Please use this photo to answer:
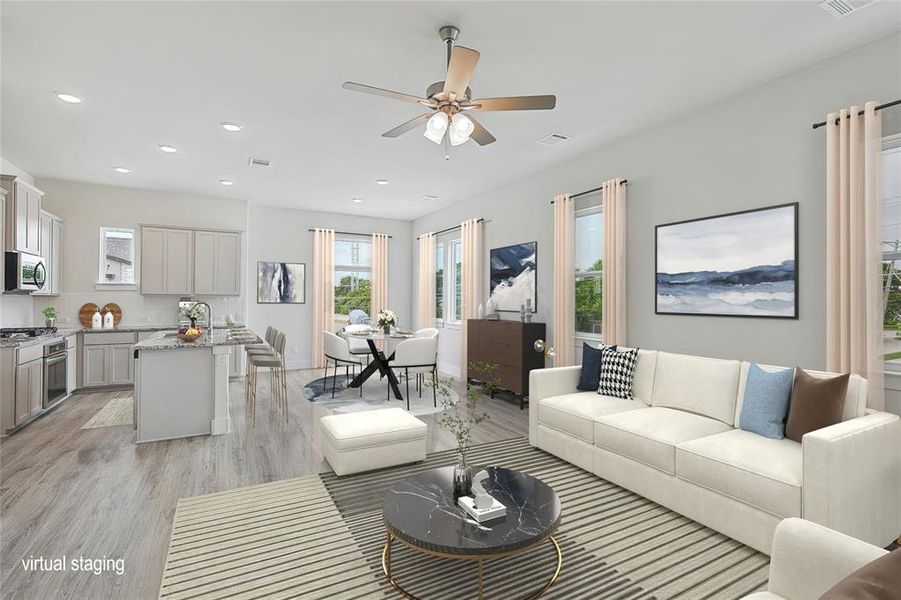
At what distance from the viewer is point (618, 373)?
12.8 feet

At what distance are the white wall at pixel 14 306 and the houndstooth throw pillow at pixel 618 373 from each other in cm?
664

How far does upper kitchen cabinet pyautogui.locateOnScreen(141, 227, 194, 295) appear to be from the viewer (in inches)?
261

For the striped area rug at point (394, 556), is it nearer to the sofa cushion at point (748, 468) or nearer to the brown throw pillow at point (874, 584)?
the sofa cushion at point (748, 468)

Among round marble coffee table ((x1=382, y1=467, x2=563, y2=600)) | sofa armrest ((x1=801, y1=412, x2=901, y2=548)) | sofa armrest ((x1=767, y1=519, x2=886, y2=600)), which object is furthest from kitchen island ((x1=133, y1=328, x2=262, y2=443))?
sofa armrest ((x1=801, y1=412, x2=901, y2=548))

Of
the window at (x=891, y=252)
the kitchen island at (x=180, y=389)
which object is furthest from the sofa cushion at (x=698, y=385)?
the kitchen island at (x=180, y=389)

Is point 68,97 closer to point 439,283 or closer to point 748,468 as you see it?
point 748,468

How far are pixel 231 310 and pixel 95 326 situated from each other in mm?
1822

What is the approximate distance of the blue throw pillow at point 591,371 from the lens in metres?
4.05

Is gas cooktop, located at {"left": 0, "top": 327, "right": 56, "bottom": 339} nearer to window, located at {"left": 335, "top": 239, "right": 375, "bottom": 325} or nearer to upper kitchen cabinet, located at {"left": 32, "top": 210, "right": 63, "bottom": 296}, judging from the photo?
upper kitchen cabinet, located at {"left": 32, "top": 210, "right": 63, "bottom": 296}

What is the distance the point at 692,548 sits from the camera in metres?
2.45

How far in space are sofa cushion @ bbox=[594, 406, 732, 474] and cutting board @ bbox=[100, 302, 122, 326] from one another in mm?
6929

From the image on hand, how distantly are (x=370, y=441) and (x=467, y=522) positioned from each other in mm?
1471

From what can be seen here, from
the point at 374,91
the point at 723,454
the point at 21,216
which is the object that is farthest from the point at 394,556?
the point at 21,216

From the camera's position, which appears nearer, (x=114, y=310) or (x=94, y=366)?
(x=94, y=366)
